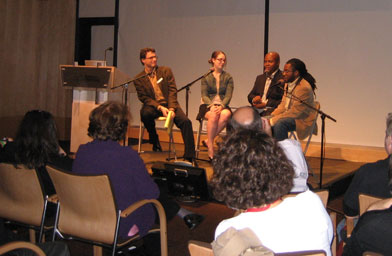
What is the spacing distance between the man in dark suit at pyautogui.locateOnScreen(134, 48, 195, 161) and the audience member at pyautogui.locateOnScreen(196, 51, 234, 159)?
25cm

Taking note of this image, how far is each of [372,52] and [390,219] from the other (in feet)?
17.1

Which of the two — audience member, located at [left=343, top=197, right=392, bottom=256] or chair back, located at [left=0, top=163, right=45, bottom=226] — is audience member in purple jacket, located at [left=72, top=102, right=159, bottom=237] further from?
audience member, located at [left=343, top=197, right=392, bottom=256]

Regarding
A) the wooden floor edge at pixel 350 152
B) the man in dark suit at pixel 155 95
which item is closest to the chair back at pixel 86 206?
the man in dark suit at pixel 155 95

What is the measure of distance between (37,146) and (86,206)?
54cm

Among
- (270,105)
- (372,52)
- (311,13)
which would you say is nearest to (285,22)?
(311,13)

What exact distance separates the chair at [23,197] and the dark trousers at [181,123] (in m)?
2.56

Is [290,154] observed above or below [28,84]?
below

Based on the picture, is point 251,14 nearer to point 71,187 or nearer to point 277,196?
point 71,187

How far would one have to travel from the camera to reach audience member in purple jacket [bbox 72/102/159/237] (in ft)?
7.39

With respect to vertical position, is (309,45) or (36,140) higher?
(309,45)

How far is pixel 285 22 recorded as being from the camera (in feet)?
21.5

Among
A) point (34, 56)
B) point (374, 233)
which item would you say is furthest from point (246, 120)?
point (34, 56)

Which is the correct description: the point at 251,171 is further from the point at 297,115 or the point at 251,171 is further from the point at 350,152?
the point at 350,152

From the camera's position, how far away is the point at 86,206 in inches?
83.9
